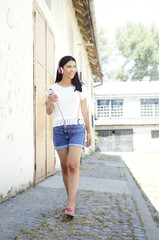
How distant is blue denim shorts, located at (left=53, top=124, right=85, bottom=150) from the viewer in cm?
324

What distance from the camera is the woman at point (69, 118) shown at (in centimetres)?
320

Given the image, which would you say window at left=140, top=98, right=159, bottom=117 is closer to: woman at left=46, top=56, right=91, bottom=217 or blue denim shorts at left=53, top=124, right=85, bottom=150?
woman at left=46, top=56, right=91, bottom=217

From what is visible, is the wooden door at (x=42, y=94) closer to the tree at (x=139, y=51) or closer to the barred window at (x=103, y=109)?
the barred window at (x=103, y=109)

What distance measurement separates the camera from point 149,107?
26734 millimetres

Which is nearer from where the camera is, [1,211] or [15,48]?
[1,211]

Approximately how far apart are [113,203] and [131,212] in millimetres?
485

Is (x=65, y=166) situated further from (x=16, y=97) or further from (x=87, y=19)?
(x=87, y=19)

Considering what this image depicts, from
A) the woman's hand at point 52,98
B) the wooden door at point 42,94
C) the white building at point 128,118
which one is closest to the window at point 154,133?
the white building at point 128,118

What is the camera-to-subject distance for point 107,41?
1620 inches

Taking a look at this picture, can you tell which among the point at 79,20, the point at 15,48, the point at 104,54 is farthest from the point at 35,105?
the point at 104,54

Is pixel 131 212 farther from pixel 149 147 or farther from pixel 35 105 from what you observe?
pixel 149 147

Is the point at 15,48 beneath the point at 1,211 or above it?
above

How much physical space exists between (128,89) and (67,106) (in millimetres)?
25094

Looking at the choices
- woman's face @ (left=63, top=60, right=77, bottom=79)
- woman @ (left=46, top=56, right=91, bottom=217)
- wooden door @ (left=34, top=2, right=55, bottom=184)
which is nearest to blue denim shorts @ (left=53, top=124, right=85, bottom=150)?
woman @ (left=46, top=56, right=91, bottom=217)
